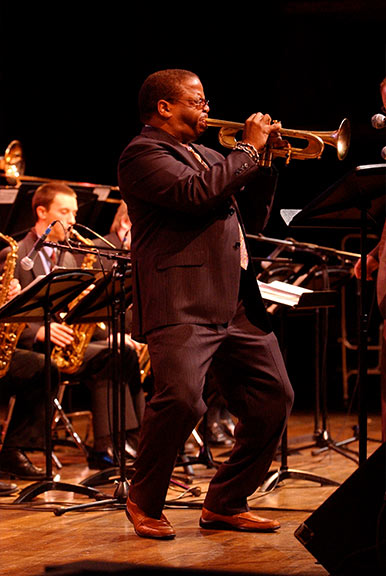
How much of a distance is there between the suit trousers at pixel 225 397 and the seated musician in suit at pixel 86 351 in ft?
5.82

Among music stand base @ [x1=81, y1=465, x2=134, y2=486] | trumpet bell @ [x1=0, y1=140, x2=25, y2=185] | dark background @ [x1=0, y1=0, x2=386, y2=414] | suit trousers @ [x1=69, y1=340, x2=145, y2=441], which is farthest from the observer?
dark background @ [x1=0, y1=0, x2=386, y2=414]

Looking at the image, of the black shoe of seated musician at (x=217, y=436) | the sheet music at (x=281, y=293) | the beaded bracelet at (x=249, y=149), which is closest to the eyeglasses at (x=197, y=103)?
the beaded bracelet at (x=249, y=149)

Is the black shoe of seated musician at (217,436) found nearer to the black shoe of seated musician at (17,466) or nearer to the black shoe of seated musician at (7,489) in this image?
the black shoe of seated musician at (17,466)

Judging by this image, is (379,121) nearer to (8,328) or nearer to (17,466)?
(8,328)

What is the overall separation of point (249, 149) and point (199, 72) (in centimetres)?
466

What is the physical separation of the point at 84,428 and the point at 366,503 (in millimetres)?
4407

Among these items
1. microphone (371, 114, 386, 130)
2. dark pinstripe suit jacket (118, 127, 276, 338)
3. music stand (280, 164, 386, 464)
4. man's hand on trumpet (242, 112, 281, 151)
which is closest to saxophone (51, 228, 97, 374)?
dark pinstripe suit jacket (118, 127, 276, 338)

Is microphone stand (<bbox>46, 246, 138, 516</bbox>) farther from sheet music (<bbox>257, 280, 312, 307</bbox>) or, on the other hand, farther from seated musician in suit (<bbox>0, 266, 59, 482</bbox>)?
sheet music (<bbox>257, 280, 312, 307</bbox>)

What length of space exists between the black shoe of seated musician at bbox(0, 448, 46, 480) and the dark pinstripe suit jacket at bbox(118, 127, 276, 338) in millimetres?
1741

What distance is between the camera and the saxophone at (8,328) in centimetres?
480

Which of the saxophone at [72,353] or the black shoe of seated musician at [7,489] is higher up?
the saxophone at [72,353]

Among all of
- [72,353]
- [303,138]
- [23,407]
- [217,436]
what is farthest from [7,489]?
[303,138]

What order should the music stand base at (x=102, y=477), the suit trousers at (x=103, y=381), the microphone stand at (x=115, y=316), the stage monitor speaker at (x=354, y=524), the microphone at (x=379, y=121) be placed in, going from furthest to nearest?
1. the suit trousers at (x=103, y=381)
2. the music stand base at (x=102, y=477)
3. the microphone stand at (x=115, y=316)
4. the microphone at (x=379, y=121)
5. the stage monitor speaker at (x=354, y=524)

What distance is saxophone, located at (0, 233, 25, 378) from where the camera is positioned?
480cm
